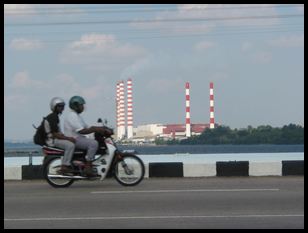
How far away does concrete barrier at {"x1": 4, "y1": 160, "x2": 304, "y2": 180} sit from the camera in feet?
49.5

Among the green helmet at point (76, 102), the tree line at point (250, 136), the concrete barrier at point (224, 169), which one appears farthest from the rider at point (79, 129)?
the tree line at point (250, 136)

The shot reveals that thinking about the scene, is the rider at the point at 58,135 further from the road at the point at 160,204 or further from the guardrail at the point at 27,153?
the guardrail at the point at 27,153

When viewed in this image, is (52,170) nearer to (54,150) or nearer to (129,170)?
(54,150)

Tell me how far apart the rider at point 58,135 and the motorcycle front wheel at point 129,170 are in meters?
0.82

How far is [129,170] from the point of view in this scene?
12930mm

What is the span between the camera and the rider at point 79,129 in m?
12.6

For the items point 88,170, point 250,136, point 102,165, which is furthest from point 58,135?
point 250,136

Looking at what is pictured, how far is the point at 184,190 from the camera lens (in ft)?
39.5

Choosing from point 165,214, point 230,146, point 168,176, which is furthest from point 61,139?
point 230,146

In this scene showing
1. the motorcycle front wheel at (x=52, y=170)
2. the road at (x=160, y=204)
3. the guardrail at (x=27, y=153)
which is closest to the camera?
the road at (x=160, y=204)

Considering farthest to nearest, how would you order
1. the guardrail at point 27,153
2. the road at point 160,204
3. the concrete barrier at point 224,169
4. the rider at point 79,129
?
the guardrail at point 27,153
the concrete barrier at point 224,169
the rider at point 79,129
the road at point 160,204

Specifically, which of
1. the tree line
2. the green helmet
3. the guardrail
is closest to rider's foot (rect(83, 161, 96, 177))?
the green helmet
